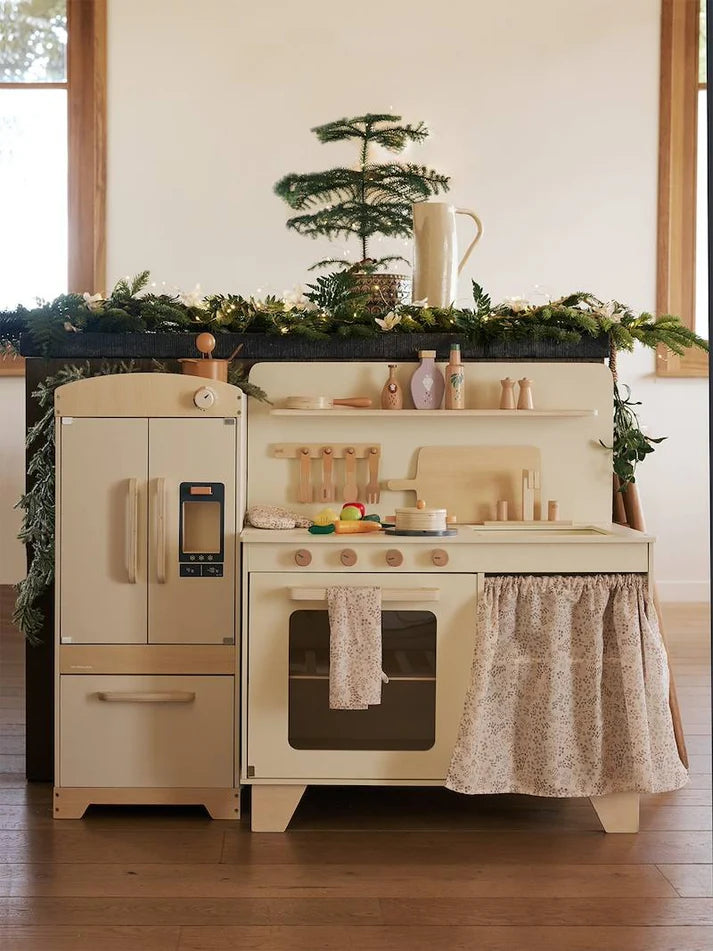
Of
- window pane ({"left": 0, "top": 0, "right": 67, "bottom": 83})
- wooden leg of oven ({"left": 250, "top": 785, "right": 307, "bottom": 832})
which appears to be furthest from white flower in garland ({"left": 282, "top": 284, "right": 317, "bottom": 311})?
window pane ({"left": 0, "top": 0, "right": 67, "bottom": 83})

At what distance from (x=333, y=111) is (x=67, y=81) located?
1.54 meters

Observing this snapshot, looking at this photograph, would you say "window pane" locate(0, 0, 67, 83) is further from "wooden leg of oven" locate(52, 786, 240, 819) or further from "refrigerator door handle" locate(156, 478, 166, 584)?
"wooden leg of oven" locate(52, 786, 240, 819)

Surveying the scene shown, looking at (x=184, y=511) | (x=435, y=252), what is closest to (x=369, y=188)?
(x=435, y=252)

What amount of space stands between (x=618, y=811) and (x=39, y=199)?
479cm

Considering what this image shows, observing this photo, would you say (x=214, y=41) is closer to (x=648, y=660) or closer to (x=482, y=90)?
(x=482, y=90)

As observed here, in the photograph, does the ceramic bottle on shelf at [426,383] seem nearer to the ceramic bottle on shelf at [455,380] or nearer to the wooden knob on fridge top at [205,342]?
the ceramic bottle on shelf at [455,380]

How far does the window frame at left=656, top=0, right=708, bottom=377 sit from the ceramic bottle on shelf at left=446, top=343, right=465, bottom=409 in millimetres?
3111

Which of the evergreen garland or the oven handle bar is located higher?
the evergreen garland

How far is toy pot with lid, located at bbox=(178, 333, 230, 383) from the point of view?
3.11m

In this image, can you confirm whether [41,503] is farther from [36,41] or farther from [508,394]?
[36,41]

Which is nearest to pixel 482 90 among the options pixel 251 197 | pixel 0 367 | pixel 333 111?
pixel 333 111

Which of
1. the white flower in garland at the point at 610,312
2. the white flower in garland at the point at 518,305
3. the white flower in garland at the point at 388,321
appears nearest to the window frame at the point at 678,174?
the white flower in garland at the point at 610,312

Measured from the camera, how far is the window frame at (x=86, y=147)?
5.98 meters

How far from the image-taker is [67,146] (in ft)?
19.9
